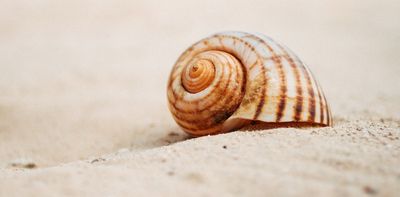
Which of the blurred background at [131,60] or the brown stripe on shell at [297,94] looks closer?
the brown stripe on shell at [297,94]

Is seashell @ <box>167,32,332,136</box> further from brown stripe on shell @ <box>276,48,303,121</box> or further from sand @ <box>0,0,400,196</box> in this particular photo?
sand @ <box>0,0,400,196</box>

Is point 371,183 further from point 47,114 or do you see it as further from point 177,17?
point 177,17

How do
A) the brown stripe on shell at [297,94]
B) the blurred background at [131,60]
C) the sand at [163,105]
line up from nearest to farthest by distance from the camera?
the sand at [163,105] < the brown stripe on shell at [297,94] < the blurred background at [131,60]

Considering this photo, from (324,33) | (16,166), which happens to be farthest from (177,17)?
(16,166)

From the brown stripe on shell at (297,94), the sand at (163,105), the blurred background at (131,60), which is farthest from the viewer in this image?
the blurred background at (131,60)

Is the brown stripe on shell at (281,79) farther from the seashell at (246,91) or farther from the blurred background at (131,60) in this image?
the blurred background at (131,60)

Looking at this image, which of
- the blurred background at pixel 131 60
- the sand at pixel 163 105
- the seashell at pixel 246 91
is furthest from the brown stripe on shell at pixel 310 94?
the blurred background at pixel 131 60

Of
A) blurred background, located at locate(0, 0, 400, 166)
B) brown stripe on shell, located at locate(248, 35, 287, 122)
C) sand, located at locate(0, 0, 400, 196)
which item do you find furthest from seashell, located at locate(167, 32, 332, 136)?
blurred background, located at locate(0, 0, 400, 166)
